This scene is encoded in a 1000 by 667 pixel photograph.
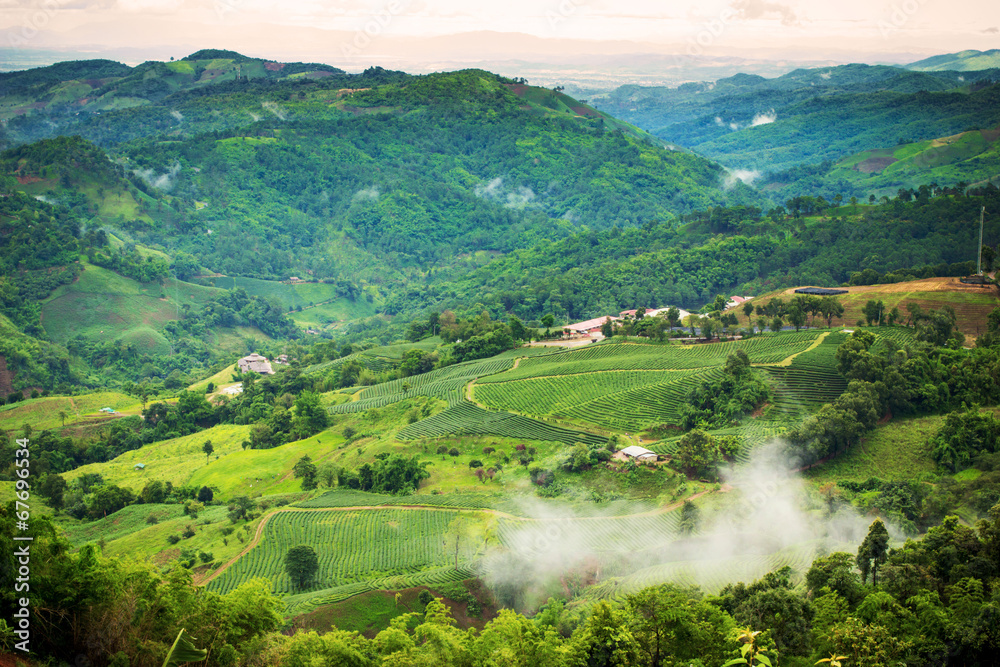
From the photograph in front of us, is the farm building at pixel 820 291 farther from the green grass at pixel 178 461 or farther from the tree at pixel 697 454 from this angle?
the green grass at pixel 178 461

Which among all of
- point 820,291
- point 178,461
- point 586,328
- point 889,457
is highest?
point 820,291

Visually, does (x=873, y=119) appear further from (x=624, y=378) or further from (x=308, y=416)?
(x=308, y=416)

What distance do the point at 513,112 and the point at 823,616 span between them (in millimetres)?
138576

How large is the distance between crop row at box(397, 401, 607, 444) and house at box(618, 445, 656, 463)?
2.63 m

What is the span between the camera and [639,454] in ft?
135

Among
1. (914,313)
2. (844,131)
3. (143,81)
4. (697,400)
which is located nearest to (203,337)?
(697,400)

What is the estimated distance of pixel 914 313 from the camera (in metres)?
54.5

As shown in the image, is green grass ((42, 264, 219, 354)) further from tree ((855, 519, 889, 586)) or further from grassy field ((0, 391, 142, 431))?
tree ((855, 519, 889, 586))

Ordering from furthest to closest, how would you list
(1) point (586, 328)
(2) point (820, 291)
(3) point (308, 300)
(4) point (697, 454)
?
(3) point (308, 300), (1) point (586, 328), (2) point (820, 291), (4) point (697, 454)

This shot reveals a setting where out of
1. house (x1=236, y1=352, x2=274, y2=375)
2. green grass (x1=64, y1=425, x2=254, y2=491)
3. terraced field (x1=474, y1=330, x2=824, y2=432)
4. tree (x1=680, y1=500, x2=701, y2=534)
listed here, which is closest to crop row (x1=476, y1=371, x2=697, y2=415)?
terraced field (x1=474, y1=330, x2=824, y2=432)

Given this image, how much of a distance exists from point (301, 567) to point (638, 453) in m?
17.2

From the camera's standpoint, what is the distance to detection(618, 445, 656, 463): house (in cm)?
4103

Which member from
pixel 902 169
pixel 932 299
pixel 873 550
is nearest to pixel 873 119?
pixel 902 169

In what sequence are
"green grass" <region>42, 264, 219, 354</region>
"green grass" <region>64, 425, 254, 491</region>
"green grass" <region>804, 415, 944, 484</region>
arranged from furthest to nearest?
1. "green grass" <region>42, 264, 219, 354</region>
2. "green grass" <region>64, 425, 254, 491</region>
3. "green grass" <region>804, 415, 944, 484</region>
